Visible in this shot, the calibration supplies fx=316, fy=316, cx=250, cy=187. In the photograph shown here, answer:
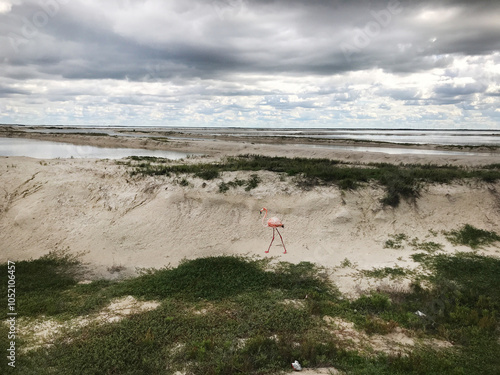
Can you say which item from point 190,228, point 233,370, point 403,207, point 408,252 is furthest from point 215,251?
point 403,207

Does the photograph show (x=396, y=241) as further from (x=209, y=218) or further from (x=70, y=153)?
(x=70, y=153)

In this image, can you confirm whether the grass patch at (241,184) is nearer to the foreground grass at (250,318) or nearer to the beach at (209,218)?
the beach at (209,218)

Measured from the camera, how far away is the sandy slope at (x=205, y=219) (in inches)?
581

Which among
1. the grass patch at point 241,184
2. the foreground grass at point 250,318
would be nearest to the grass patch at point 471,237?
the foreground grass at point 250,318

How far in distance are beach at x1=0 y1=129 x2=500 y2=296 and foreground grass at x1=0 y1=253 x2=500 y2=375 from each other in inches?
56.4

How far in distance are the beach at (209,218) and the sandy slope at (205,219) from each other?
5 cm

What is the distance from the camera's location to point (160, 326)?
352 inches

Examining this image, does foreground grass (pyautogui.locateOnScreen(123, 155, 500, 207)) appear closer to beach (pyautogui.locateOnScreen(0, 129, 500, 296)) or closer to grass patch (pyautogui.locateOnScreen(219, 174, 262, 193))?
grass patch (pyautogui.locateOnScreen(219, 174, 262, 193))

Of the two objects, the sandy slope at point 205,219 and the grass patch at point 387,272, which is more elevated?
the sandy slope at point 205,219

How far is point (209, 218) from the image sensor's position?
17156 mm

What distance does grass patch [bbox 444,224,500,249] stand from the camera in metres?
15.1

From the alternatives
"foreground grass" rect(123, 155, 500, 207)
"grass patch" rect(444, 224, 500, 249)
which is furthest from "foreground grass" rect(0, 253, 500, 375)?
"foreground grass" rect(123, 155, 500, 207)

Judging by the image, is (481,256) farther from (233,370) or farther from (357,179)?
(233,370)

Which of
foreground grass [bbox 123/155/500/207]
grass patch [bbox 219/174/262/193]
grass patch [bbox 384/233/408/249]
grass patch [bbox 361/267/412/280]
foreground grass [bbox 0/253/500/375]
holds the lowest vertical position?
foreground grass [bbox 0/253/500/375]
